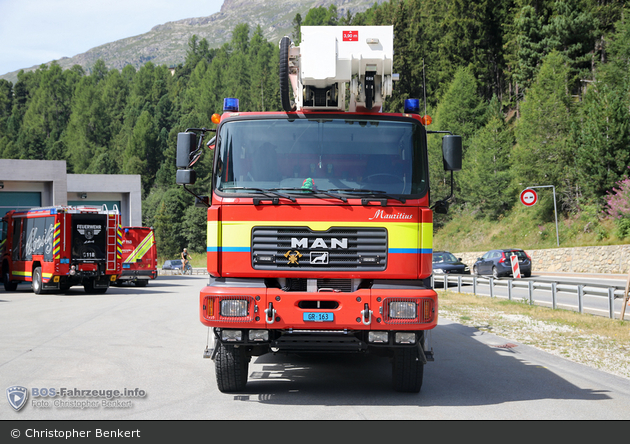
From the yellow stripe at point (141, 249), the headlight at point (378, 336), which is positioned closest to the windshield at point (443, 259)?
the yellow stripe at point (141, 249)

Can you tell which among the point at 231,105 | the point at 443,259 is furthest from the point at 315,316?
the point at 443,259

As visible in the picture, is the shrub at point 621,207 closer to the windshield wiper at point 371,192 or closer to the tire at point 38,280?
the tire at point 38,280

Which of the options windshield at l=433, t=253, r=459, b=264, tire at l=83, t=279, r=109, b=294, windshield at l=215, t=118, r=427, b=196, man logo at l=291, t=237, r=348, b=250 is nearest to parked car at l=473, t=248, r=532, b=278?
windshield at l=433, t=253, r=459, b=264

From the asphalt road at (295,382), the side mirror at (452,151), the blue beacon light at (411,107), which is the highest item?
the blue beacon light at (411,107)

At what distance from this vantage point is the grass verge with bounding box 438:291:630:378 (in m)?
9.61

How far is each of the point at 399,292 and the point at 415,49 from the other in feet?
256

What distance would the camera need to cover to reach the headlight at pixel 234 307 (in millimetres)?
6633

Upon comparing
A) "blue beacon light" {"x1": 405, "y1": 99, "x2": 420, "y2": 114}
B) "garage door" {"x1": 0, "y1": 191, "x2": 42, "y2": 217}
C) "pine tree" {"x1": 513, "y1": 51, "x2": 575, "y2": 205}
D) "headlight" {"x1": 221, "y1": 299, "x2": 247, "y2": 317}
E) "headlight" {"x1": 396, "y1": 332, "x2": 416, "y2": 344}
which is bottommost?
"headlight" {"x1": 396, "y1": 332, "x2": 416, "y2": 344}

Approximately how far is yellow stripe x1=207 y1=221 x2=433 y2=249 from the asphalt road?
167cm

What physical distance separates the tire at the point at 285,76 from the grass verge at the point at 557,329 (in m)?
5.51

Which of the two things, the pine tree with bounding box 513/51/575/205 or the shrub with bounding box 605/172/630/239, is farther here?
the pine tree with bounding box 513/51/575/205

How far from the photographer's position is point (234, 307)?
21.8 feet

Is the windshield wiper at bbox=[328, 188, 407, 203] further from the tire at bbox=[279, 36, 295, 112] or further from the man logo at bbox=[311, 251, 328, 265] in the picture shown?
the tire at bbox=[279, 36, 295, 112]

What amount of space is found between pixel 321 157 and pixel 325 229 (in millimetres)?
878
